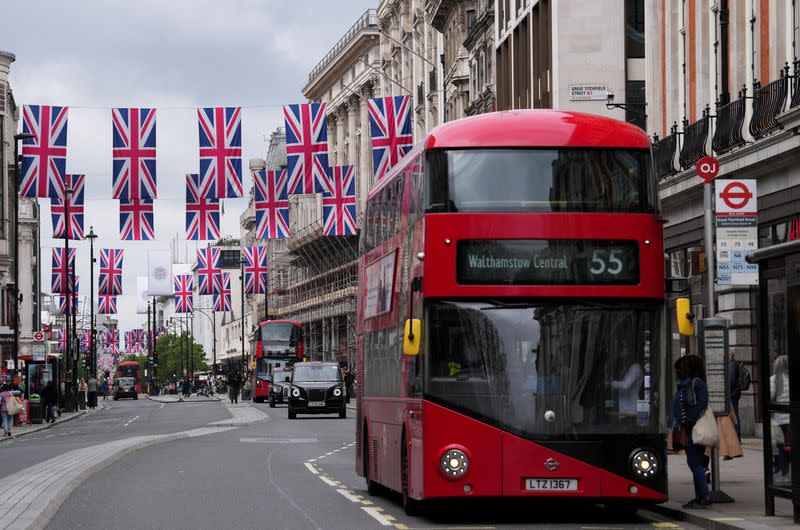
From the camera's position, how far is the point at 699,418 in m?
17.3

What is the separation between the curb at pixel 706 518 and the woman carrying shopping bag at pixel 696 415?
23 centimetres

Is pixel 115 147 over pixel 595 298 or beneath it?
over

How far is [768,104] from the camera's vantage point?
29.6m

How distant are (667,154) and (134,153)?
14.3 metres

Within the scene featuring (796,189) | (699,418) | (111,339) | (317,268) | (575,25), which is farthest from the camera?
(111,339)

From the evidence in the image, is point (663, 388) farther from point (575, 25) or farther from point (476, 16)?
point (476, 16)

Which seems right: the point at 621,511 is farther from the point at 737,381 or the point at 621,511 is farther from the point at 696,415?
the point at 737,381

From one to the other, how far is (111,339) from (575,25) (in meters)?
99.6

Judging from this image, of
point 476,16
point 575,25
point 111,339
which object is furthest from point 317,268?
point 575,25

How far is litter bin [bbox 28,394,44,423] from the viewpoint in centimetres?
6066

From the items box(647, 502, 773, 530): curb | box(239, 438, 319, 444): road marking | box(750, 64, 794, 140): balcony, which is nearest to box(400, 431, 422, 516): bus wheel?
box(647, 502, 773, 530): curb

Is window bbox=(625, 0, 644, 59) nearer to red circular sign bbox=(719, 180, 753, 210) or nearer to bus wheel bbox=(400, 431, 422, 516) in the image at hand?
red circular sign bbox=(719, 180, 753, 210)

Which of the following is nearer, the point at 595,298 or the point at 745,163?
the point at 595,298

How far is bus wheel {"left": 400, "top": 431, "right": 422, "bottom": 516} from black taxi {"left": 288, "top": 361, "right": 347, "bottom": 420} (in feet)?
129
